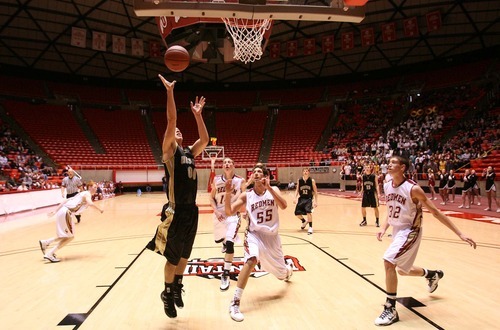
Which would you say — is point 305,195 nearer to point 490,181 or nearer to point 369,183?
point 369,183

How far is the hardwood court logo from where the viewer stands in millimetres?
5713

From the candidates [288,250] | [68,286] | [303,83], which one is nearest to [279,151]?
[303,83]

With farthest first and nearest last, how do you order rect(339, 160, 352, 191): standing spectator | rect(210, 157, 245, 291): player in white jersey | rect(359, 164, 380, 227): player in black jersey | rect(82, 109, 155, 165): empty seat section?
1. rect(82, 109, 155, 165): empty seat section
2. rect(339, 160, 352, 191): standing spectator
3. rect(359, 164, 380, 227): player in black jersey
4. rect(210, 157, 245, 291): player in white jersey

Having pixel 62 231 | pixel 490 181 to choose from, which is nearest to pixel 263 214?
pixel 62 231

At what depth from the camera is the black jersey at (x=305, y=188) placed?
968cm

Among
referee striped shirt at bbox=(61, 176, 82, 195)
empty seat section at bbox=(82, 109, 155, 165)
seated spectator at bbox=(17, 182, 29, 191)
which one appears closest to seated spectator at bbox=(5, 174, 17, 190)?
seated spectator at bbox=(17, 182, 29, 191)

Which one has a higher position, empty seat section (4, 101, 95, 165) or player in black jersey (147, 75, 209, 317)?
empty seat section (4, 101, 95, 165)

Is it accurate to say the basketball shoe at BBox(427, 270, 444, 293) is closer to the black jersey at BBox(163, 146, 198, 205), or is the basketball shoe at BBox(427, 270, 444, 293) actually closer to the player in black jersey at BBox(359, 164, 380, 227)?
the black jersey at BBox(163, 146, 198, 205)

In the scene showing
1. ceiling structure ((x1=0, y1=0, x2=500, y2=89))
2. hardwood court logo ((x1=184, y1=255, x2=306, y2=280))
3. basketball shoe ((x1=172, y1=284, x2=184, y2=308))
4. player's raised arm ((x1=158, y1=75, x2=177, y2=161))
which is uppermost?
ceiling structure ((x1=0, y1=0, x2=500, y2=89))

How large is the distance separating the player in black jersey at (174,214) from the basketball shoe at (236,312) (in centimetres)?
58

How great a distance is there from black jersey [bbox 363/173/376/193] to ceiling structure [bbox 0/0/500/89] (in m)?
12.2

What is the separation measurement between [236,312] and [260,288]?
114cm

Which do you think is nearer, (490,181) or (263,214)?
(263,214)

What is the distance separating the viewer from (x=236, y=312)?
398 centimetres
